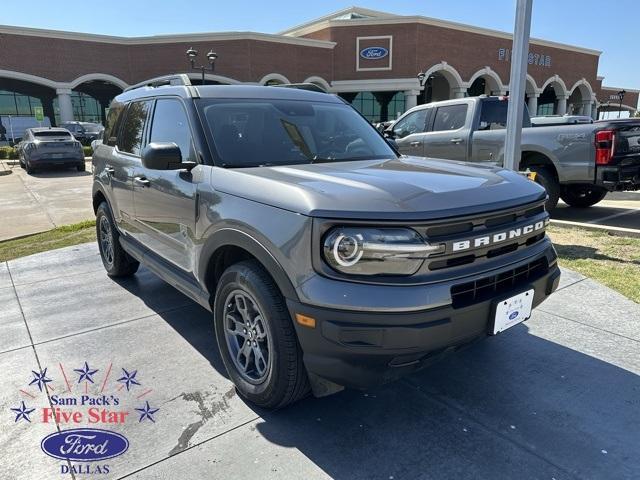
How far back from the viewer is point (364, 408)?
2904mm

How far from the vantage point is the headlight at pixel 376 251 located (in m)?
2.26

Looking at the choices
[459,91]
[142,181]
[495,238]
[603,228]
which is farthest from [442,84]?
[495,238]

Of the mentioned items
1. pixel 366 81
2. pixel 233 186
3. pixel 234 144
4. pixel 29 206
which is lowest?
pixel 29 206

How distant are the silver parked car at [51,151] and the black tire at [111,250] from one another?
50.2ft

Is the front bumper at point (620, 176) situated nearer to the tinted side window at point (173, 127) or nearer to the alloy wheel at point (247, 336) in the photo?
the tinted side window at point (173, 127)

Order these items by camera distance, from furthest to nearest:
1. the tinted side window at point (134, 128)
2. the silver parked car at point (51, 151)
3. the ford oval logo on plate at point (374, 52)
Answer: the ford oval logo on plate at point (374, 52), the silver parked car at point (51, 151), the tinted side window at point (134, 128)

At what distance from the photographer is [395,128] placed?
9.98 metres

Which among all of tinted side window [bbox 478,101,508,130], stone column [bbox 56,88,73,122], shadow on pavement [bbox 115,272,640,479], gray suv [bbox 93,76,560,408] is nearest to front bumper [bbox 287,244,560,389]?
gray suv [bbox 93,76,560,408]

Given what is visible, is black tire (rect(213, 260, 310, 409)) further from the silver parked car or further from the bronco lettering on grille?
the silver parked car

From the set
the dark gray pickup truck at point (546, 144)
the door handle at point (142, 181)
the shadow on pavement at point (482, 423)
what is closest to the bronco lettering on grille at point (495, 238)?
the shadow on pavement at point (482, 423)

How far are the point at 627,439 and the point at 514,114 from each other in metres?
4.42

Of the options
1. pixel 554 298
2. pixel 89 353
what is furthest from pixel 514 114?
pixel 89 353

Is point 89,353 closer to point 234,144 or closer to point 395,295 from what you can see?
point 234,144

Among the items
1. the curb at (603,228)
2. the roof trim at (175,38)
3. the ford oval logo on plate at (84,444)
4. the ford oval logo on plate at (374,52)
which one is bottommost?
the ford oval logo on plate at (84,444)
